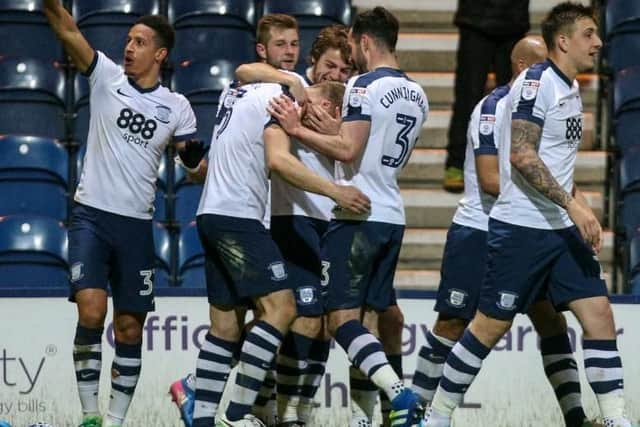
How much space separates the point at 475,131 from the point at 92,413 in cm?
246

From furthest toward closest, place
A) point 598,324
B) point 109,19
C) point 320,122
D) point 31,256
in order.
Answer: point 109,19 → point 31,256 → point 320,122 → point 598,324

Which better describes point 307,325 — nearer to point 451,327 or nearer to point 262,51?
point 451,327

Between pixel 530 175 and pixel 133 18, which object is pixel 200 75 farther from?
pixel 530 175

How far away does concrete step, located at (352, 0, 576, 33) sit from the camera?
12.4 m

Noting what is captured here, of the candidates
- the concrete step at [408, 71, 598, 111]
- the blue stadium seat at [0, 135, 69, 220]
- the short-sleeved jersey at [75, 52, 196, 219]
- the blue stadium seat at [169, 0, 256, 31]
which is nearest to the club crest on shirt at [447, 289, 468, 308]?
the short-sleeved jersey at [75, 52, 196, 219]

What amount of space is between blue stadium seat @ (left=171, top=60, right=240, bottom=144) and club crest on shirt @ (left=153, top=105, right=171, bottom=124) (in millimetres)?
2555

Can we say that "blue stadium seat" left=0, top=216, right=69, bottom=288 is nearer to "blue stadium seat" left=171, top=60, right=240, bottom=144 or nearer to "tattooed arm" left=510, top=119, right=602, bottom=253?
"blue stadium seat" left=171, top=60, right=240, bottom=144

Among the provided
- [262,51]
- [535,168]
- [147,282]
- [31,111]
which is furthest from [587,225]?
[31,111]

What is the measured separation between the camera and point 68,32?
26.6 feet

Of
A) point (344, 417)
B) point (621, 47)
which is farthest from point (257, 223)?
point (621, 47)

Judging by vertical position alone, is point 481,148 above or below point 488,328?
above

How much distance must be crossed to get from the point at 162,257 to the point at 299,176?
2.69m

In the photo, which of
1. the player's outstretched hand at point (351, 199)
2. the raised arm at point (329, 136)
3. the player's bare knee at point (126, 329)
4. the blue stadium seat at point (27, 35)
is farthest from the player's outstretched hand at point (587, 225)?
the blue stadium seat at point (27, 35)

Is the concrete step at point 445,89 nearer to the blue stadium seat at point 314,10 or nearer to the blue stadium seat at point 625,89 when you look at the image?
the blue stadium seat at point 625,89
